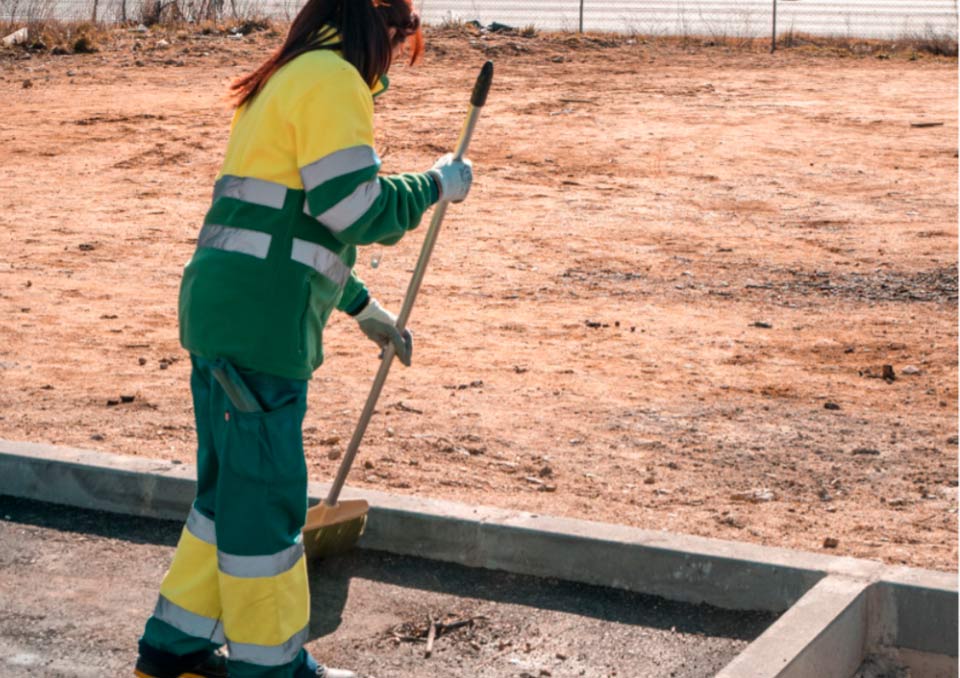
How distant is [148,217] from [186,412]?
5.10 m

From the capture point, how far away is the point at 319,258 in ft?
11.8

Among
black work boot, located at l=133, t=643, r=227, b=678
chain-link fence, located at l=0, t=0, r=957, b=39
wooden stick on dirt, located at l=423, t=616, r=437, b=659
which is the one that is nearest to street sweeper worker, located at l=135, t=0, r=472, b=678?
black work boot, located at l=133, t=643, r=227, b=678

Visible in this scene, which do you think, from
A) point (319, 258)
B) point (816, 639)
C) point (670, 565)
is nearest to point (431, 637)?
point (670, 565)

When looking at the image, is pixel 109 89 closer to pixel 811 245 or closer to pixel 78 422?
pixel 811 245

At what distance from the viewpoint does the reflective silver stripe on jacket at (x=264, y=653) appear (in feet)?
12.0

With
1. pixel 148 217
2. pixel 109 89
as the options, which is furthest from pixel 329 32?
pixel 109 89

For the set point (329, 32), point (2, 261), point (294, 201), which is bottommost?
point (2, 261)

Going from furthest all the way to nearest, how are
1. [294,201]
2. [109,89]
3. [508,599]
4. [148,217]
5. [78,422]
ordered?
1. [109,89]
2. [148,217]
3. [78,422]
4. [508,599]
5. [294,201]

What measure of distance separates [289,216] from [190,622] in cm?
109

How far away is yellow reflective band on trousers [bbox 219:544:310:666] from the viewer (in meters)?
3.66

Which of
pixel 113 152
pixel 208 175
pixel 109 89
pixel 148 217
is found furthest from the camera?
pixel 109 89

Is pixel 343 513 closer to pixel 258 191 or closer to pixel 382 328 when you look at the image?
pixel 382 328

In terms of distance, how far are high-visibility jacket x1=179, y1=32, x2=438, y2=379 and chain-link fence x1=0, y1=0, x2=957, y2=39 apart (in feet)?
59.6

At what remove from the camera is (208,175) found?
42.2ft
